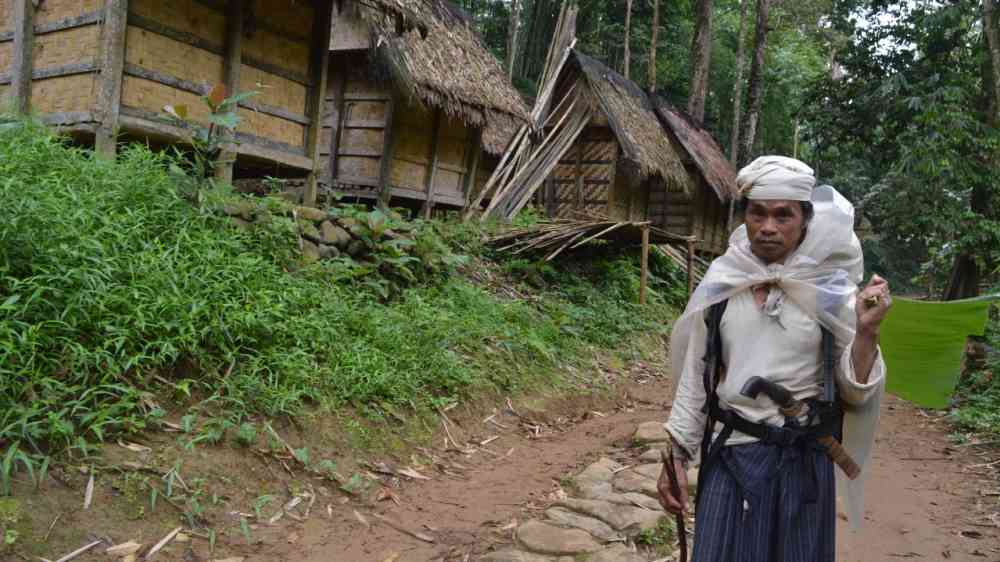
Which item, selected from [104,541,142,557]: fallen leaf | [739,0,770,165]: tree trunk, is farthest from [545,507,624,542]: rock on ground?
[739,0,770,165]: tree trunk

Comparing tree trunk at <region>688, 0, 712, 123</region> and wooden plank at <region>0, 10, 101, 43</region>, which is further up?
tree trunk at <region>688, 0, 712, 123</region>

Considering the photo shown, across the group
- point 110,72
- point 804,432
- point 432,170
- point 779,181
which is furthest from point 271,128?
point 804,432

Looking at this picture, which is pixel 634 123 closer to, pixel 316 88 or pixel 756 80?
pixel 756 80

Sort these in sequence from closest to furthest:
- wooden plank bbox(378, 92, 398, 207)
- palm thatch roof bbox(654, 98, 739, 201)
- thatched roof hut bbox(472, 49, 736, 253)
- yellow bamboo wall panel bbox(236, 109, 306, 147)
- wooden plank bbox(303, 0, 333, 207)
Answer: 1. yellow bamboo wall panel bbox(236, 109, 306, 147)
2. wooden plank bbox(303, 0, 333, 207)
3. wooden plank bbox(378, 92, 398, 207)
4. thatched roof hut bbox(472, 49, 736, 253)
5. palm thatch roof bbox(654, 98, 739, 201)

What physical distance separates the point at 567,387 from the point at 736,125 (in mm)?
14196

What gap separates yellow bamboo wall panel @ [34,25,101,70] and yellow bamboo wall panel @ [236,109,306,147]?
1.38 metres

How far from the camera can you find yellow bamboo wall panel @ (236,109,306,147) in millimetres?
7250

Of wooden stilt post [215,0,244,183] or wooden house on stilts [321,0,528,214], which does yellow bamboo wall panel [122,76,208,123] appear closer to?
wooden stilt post [215,0,244,183]

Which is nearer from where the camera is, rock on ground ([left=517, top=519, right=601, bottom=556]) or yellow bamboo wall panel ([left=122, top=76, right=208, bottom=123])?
rock on ground ([left=517, top=519, right=601, bottom=556])

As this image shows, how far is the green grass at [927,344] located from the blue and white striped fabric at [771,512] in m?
0.40

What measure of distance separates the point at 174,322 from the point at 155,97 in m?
3.42

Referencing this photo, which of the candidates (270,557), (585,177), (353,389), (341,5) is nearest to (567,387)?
(353,389)

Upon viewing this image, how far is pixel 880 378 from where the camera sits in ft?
6.21

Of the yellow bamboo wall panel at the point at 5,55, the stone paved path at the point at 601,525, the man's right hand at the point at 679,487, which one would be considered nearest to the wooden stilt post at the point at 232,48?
the yellow bamboo wall panel at the point at 5,55
